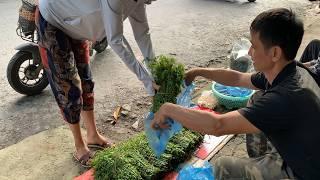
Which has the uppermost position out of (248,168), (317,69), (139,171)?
(317,69)

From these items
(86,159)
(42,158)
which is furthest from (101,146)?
(42,158)

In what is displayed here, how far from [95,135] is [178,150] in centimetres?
80

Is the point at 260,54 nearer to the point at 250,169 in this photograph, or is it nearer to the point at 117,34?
the point at 250,169

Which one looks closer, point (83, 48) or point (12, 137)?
point (83, 48)

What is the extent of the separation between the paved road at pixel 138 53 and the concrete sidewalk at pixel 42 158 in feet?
0.48

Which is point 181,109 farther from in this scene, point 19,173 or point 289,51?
point 19,173

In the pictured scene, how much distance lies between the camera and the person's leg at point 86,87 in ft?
10.3

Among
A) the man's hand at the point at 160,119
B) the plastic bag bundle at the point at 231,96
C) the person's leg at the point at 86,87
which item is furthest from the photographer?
the plastic bag bundle at the point at 231,96

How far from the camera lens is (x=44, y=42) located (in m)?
2.90

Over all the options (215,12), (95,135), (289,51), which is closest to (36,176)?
(95,135)

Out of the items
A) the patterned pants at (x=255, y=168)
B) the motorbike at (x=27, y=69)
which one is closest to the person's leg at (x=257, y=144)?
the patterned pants at (x=255, y=168)

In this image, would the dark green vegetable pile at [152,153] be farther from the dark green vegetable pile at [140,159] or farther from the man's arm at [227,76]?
the man's arm at [227,76]

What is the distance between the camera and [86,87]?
3336 mm

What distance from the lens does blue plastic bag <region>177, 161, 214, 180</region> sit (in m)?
3.01
